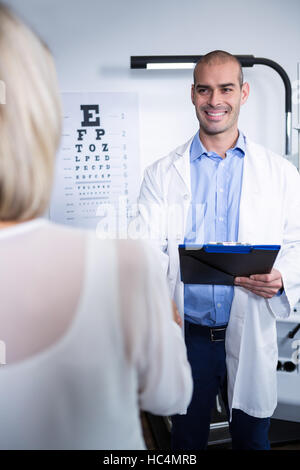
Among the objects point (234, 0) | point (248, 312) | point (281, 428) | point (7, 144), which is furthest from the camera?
point (234, 0)

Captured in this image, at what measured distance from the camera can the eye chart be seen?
1.87 meters

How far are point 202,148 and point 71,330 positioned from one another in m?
1.14

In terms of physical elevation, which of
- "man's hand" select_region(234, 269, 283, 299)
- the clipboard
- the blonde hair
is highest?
the blonde hair

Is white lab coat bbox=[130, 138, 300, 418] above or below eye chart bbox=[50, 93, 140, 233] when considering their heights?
below

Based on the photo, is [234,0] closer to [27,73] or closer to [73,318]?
[27,73]

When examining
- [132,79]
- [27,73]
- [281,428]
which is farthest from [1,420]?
[132,79]

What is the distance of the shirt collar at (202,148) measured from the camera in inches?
55.0

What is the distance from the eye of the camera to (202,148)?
1398 millimetres

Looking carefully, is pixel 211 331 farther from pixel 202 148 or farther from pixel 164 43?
pixel 164 43

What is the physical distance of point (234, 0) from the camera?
1.82 metres

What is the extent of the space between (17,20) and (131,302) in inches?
12.8

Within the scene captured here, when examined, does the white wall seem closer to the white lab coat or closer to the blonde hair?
the white lab coat

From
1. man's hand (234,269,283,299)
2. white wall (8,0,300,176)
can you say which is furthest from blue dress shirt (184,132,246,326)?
white wall (8,0,300,176)

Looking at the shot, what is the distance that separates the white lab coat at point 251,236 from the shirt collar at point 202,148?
2 cm
